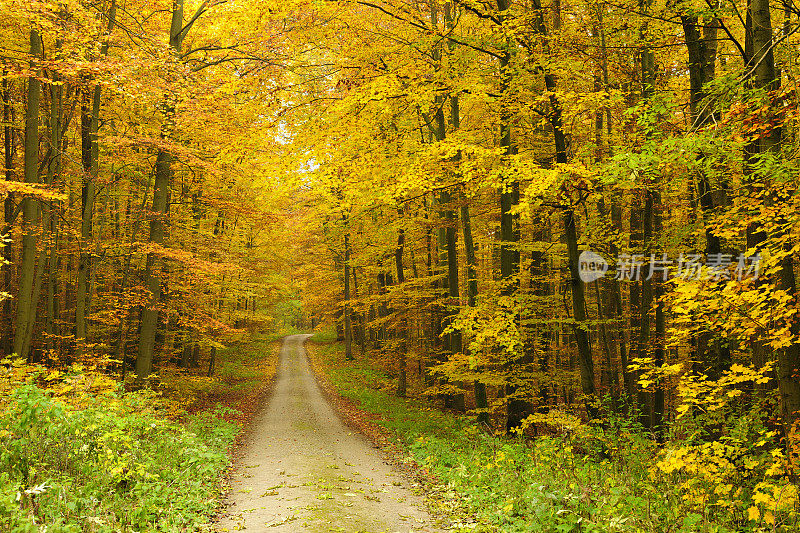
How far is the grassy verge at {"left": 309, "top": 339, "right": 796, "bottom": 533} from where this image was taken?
552cm

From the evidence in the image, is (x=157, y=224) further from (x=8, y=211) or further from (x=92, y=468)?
(x=92, y=468)

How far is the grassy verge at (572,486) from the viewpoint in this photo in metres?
5.52

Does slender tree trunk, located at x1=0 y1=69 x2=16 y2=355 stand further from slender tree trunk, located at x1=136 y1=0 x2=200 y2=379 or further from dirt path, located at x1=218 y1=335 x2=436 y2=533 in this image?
dirt path, located at x1=218 y1=335 x2=436 y2=533

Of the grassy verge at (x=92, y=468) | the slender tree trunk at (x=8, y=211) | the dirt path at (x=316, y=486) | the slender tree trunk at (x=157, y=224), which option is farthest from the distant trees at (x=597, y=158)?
the slender tree trunk at (x=8, y=211)

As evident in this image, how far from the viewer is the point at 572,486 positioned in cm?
634

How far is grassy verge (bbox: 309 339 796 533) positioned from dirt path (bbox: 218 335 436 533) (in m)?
0.89

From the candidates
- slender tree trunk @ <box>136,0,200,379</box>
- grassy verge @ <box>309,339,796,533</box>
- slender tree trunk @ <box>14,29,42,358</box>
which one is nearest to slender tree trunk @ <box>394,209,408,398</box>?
grassy verge @ <box>309,339,796,533</box>

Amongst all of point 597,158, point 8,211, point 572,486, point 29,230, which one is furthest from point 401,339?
point 8,211

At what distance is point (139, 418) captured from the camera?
8.22 metres

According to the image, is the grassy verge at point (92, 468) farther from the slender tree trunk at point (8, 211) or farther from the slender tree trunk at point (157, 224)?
the slender tree trunk at point (8, 211)

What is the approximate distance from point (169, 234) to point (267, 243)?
43.9 ft

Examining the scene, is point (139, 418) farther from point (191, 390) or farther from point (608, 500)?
point (191, 390)

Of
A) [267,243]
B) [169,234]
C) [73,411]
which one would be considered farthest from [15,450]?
[267,243]

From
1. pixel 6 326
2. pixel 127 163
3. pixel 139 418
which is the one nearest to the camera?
pixel 139 418
